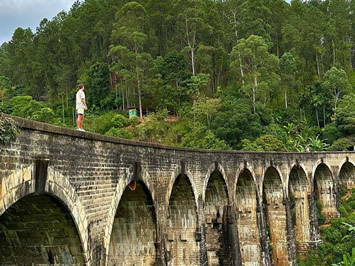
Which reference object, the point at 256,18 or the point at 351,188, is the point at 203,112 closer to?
the point at 351,188

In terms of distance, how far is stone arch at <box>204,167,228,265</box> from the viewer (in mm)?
17562

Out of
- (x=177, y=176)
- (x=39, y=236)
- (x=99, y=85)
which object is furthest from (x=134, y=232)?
(x=99, y=85)

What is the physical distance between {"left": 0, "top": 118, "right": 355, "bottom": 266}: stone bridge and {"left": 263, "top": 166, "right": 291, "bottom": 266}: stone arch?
0.06 metres

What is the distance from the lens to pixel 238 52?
39.4 metres

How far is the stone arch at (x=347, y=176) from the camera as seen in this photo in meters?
31.6

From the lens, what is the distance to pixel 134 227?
12.4m

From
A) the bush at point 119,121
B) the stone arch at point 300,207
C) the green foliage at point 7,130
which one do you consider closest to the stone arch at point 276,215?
the stone arch at point 300,207

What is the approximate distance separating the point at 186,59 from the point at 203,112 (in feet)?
33.6

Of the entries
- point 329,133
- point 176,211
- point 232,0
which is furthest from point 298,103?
point 176,211

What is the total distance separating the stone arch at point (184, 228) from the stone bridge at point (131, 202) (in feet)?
0.12

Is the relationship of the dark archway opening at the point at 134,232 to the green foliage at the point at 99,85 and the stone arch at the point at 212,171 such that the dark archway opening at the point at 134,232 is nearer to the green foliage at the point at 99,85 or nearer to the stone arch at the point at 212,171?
the stone arch at the point at 212,171

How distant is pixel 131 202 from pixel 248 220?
10.1 meters

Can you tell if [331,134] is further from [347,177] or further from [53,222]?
[53,222]

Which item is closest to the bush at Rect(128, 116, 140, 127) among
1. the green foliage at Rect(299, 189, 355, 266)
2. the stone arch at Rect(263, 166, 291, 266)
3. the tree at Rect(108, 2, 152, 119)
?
the tree at Rect(108, 2, 152, 119)
